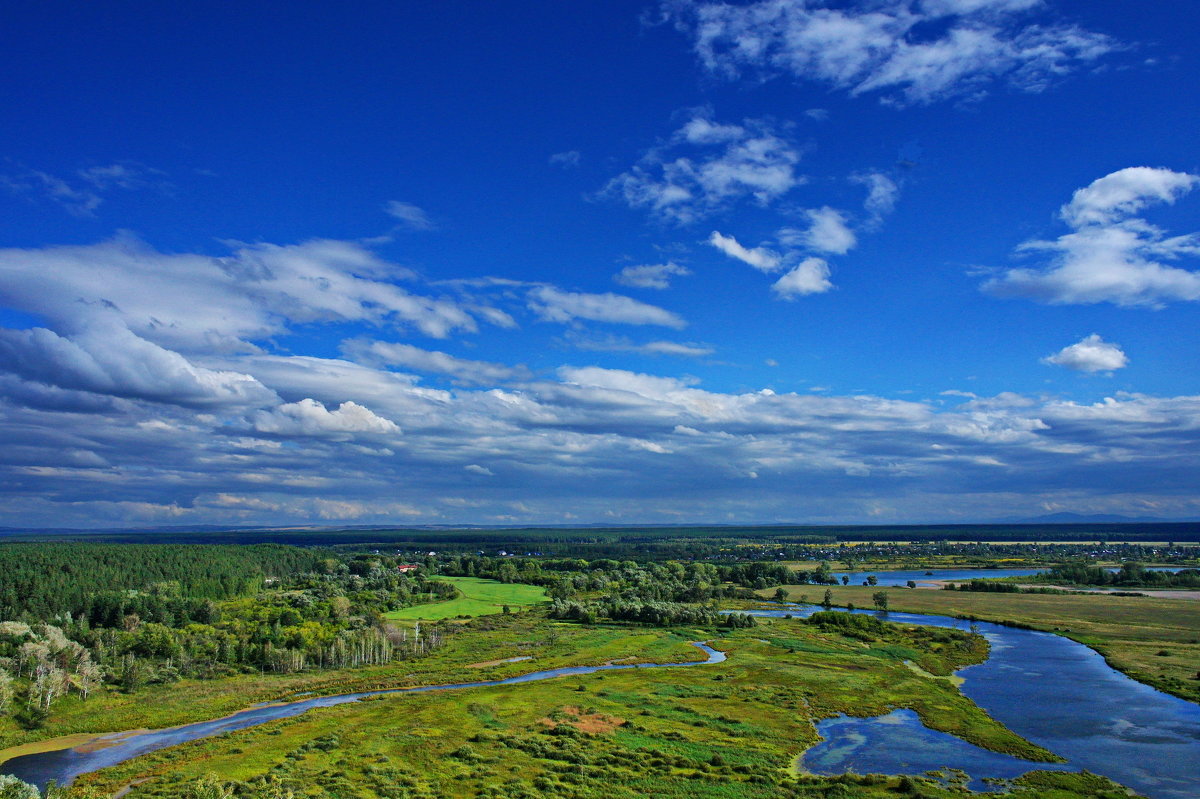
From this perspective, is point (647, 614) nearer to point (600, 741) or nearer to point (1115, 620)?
point (600, 741)

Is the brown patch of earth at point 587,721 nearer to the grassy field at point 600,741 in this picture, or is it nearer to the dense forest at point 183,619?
the grassy field at point 600,741

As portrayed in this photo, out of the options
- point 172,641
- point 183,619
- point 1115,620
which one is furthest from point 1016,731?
point 183,619

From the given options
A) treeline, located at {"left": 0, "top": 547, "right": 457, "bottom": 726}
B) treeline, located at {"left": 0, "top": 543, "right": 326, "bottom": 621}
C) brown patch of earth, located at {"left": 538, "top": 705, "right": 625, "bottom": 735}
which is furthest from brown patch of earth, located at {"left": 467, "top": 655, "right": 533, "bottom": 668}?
treeline, located at {"left": 0, "top": 543, "right": 326, "bottom": 621}

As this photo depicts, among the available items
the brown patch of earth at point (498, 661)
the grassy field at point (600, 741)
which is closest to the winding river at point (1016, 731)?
the grassy field at point (600, 741)

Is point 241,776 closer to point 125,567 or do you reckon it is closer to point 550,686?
point 550,686

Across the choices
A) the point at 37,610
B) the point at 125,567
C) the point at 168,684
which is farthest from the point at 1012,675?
the point at 125,567

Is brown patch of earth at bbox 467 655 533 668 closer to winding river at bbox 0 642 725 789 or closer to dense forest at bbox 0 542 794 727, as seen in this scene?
winding river at bbox 0 642 725 789
